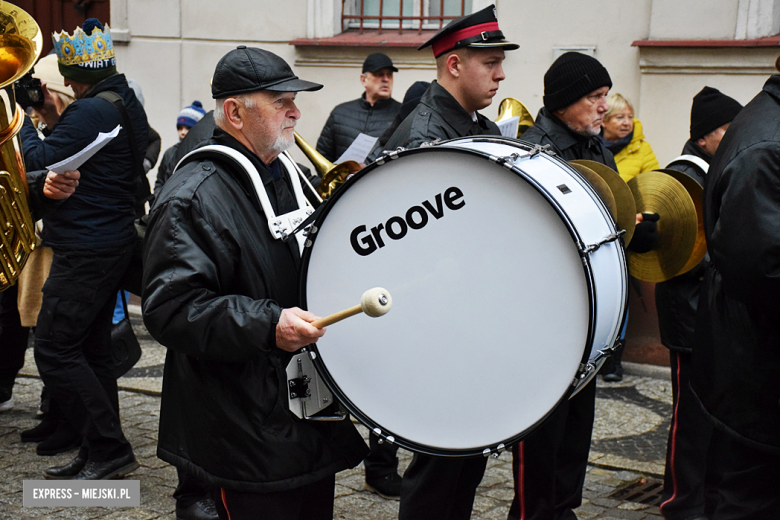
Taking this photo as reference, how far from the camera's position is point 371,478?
13.9ft

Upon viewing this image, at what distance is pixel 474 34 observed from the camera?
3.46 meters

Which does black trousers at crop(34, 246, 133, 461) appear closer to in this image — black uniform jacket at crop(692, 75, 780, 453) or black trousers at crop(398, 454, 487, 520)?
black trousers at crop(398, 454, 487, 520)

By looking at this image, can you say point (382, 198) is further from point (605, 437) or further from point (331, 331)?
point (605, 437)

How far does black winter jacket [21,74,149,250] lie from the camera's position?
4.19 m

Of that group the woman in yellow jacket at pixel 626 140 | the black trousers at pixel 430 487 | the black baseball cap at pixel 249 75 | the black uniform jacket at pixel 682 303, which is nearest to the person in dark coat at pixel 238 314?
the black baseball cap at pixel 249 75

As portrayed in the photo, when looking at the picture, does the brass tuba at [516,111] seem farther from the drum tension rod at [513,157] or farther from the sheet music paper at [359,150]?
the drum tension rod at [513,157]

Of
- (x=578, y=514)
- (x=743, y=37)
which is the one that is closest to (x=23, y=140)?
(x=578, y=514)

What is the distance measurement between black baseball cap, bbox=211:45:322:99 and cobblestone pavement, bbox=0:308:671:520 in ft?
6.78

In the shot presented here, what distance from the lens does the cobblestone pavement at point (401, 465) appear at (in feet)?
13.1

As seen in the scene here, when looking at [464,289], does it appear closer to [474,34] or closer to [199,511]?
[474,34]

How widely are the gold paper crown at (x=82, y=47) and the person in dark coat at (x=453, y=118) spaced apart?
5.55ft

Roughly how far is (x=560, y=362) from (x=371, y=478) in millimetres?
2030

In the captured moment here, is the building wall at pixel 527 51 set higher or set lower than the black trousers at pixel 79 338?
higher

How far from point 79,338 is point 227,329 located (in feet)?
7.42
